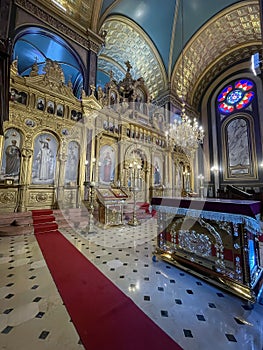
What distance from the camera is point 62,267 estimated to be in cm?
321

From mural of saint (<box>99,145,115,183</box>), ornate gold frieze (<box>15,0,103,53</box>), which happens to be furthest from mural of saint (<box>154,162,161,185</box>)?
ornate gold frieze (<box>15,0,103,53</box>)

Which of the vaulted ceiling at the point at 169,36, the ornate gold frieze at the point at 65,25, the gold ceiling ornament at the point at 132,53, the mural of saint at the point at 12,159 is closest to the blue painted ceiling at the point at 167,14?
the vaulted ceiling at the point at 169,36

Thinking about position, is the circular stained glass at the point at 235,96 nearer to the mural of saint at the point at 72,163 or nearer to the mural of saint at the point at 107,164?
the mural of saint at the point at 107,164

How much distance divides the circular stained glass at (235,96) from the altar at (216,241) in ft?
49.3

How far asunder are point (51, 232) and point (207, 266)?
4931 mm

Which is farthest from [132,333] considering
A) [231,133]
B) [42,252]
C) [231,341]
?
[231,133]

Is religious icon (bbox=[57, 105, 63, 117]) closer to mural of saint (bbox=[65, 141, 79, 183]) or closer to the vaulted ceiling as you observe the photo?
mural of saint (bbox=[65, 141, 79, 183])

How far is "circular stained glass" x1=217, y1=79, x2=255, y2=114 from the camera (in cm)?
1384

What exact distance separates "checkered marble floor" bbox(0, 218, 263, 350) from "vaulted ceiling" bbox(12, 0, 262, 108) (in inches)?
414

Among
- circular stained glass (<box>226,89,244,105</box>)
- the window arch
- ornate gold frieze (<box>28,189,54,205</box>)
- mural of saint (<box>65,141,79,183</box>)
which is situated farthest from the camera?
circular stained glass (<box>226,89,244,105</box>)

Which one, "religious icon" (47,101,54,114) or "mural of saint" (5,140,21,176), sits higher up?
"religious icon" (47,101,54,114)

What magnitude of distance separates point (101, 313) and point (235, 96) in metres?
18.1

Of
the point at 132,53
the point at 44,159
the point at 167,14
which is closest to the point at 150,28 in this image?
the point at 167,14

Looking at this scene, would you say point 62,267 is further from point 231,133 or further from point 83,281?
point 231,133
